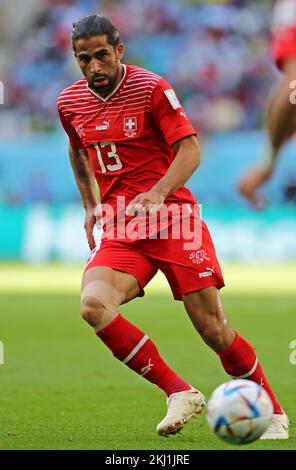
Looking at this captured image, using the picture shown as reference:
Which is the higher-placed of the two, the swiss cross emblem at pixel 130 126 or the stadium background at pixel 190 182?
the swiss cross emblem at pixel 130 126

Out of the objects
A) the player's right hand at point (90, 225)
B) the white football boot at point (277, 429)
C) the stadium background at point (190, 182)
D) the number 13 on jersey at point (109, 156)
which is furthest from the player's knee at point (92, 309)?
the stadium background at point (190, 182)

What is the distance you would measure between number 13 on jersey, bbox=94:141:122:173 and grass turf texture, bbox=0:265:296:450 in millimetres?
1540

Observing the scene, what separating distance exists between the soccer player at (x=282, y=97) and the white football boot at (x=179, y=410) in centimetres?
126

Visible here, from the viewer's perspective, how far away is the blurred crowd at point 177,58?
2420cm

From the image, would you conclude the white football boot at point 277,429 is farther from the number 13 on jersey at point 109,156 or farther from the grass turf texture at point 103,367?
the number 13 on jersey at point 109,156

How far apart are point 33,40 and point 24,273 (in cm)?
1024

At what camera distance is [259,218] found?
21.5m

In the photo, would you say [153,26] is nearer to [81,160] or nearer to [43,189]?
[43,189]

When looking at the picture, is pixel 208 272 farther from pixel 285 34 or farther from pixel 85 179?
pixel 285 34

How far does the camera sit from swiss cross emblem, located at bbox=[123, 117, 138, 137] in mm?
5801

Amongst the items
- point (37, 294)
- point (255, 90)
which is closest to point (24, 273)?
point (37, 294)

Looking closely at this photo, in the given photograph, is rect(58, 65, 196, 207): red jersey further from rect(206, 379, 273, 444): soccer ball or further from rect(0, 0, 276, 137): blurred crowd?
rect(0, 0, 276, 137): blurred crowd

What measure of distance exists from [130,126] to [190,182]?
17.2 m
